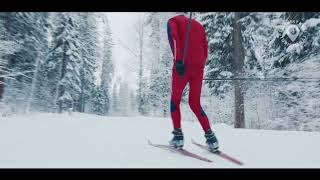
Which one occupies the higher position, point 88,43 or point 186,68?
point 88,43

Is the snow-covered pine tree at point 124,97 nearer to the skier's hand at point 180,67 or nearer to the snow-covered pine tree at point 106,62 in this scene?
the snow-covered pine tree at point 106,62

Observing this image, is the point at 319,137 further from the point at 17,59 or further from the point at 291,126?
the point at 17,59

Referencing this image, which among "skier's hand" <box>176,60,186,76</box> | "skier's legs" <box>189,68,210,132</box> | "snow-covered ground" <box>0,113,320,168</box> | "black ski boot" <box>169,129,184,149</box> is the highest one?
"skier's hand" <box>176,60,186,76</box>

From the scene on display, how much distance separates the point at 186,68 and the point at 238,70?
7950 millimetres

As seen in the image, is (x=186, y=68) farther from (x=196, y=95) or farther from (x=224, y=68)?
(x=224, y=68)

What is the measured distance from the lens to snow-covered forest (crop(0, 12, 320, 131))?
1191 centimetres

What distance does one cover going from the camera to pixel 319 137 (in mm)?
5727

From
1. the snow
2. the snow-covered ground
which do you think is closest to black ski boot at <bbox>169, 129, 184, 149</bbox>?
the snow-covered ground

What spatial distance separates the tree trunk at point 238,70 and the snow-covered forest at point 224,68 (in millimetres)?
37

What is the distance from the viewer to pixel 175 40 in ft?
12.7

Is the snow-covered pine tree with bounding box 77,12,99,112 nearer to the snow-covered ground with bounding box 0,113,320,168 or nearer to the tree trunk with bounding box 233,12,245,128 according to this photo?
the tree trunk with bounding box 233,12,245,128

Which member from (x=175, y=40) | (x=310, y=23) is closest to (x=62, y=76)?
(x=310, y=23)
